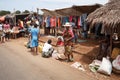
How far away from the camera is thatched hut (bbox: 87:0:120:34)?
9424 mm

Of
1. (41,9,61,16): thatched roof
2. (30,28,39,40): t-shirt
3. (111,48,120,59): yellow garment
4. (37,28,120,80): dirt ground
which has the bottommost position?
(37,28,120,80): dirt ground

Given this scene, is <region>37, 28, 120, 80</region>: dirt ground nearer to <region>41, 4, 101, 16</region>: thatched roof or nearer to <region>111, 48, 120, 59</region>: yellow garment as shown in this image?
<region>111, 48, 120, 59</region>: yellow garment

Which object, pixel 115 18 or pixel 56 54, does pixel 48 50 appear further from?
pixel 115 18

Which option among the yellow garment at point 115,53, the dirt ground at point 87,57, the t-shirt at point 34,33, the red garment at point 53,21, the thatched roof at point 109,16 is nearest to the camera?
the dirt ground at point 87,57

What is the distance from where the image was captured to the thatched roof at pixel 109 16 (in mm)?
9405

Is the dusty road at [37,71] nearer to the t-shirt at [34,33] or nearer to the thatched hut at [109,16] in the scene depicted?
the t-shirt at [34,33]

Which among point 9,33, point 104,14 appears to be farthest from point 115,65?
point 9,33

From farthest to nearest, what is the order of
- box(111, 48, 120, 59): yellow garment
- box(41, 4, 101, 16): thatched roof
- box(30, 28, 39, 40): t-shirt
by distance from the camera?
1. box(41, 4, 101, 16): thatched roof
2. box(30, 28, 39, 40): t-shirt
3. box(111, 48, 120, 59): yellow garment

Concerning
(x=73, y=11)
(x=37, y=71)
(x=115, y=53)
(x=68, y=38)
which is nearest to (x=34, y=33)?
(x=68, y=38)

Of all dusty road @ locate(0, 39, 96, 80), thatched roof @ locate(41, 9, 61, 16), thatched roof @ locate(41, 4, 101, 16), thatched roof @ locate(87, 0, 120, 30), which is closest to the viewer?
dusty road @ locate(0, 39, 96, 80)

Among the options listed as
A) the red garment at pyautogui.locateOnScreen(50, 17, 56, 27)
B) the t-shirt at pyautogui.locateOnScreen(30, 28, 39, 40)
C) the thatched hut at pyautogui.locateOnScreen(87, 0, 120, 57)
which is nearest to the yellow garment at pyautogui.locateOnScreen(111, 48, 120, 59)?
the thatched hut at pyautogui.locateOnScreen(87, 0, 120, 57)

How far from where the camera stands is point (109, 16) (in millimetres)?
9836

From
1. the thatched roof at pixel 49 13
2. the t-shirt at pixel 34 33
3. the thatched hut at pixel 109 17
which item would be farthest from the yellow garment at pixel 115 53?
the thatched roof at pixel 49 13

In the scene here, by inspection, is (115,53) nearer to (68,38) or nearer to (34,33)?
(68,38)
